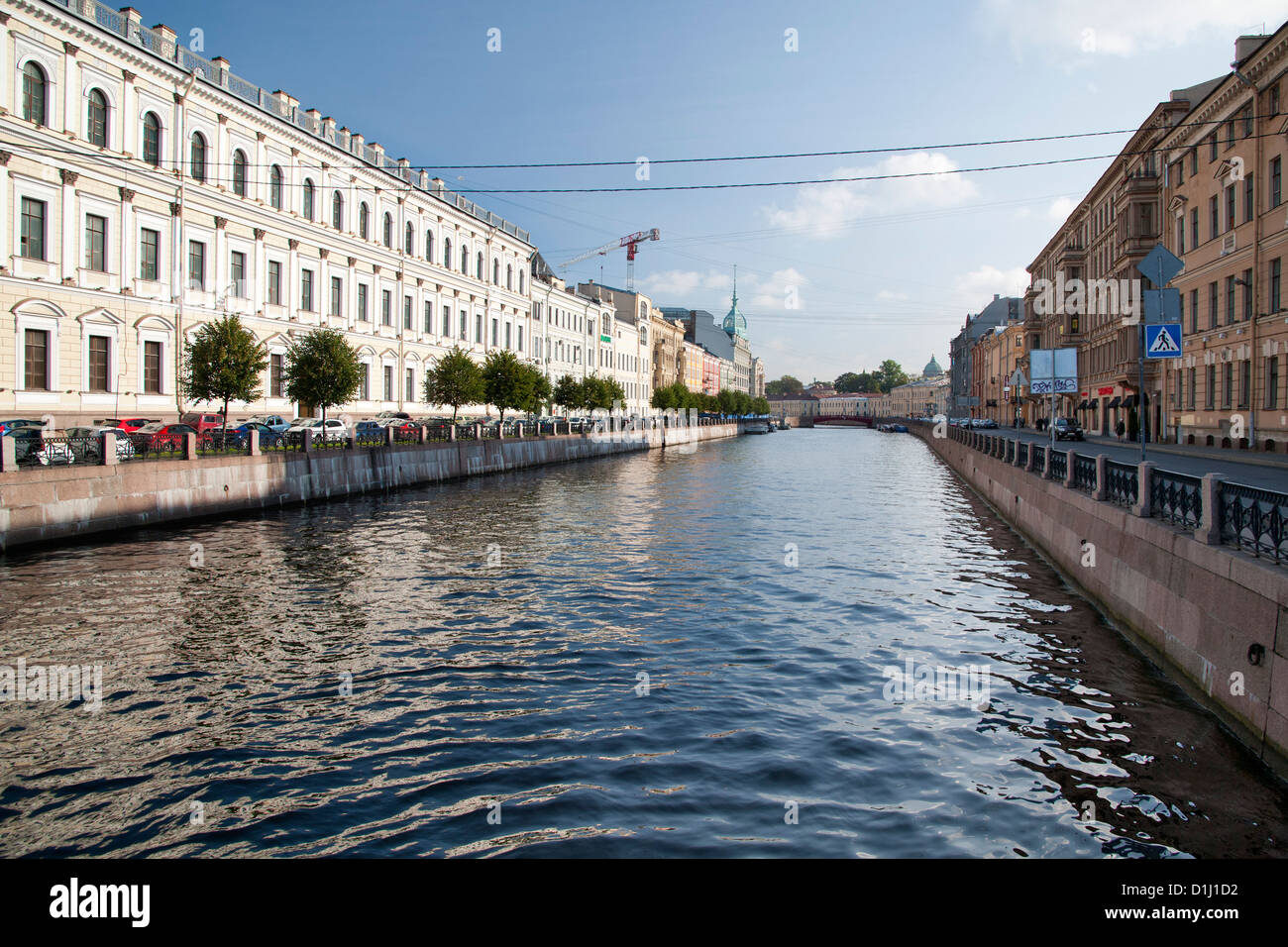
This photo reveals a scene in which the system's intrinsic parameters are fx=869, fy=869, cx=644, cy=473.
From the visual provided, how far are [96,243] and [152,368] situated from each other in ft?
15.2

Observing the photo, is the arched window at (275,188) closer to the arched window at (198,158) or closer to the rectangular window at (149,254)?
the arched window at (198,158)

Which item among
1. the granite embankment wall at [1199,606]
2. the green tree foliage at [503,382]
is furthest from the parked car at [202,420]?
the granite embankment wall at [1199,606]

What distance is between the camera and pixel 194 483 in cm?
2209

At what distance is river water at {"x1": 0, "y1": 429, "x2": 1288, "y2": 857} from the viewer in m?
6.05

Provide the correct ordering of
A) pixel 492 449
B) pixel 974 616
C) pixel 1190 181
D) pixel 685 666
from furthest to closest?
1. pixel 492 449
2. pixel 1190 181
3. pixel 974 616
4. pixel 685 666

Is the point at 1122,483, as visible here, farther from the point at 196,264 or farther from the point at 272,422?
the point at 196,264

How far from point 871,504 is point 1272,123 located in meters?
17.2

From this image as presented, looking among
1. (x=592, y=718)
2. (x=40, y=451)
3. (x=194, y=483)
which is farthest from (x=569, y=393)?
(x=592, y=718)

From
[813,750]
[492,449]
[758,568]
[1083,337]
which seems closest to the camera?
[813,750]

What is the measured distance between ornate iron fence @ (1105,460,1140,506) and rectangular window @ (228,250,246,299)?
3533 cm

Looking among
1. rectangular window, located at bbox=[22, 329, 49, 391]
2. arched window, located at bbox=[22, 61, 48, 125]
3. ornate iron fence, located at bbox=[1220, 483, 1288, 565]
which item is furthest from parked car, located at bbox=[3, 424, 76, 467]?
ornate iron fence, located at bbox=[1220, 483, 1288, 565]
